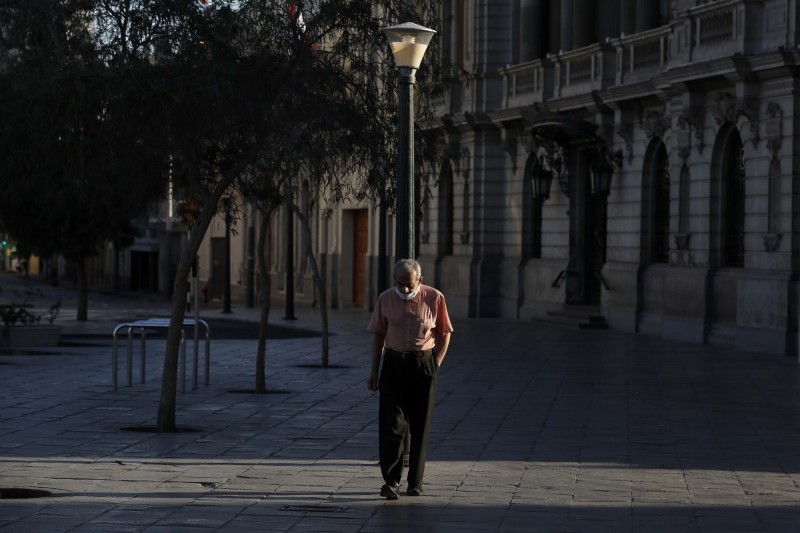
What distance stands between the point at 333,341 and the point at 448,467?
18.4 m

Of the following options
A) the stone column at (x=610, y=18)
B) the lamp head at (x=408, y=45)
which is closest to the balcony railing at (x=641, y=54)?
the stone column at (x=610, y=18)

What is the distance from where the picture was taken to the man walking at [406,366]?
1123cm

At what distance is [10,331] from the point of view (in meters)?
27.1

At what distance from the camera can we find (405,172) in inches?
521

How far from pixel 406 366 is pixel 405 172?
2.52 m

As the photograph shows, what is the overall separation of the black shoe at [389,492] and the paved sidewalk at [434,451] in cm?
8

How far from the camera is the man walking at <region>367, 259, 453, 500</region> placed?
11.2 meters

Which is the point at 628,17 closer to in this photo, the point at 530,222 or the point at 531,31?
the point at 531,31

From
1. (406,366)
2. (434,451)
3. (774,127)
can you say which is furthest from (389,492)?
(774,127)

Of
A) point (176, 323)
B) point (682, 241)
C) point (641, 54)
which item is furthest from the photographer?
point (641, 54)

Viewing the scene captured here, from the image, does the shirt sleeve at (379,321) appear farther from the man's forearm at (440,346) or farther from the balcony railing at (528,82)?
the balcony railing at (528,82)

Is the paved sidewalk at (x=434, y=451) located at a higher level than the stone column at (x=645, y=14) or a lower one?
lower

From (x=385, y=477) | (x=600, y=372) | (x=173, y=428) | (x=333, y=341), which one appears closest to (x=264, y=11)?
(x=173, y=428)

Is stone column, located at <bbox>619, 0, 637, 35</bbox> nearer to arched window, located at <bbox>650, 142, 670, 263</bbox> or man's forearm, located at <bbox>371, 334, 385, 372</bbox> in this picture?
arched window, located at <bbox>650, 142, 670, 263</bbox>
